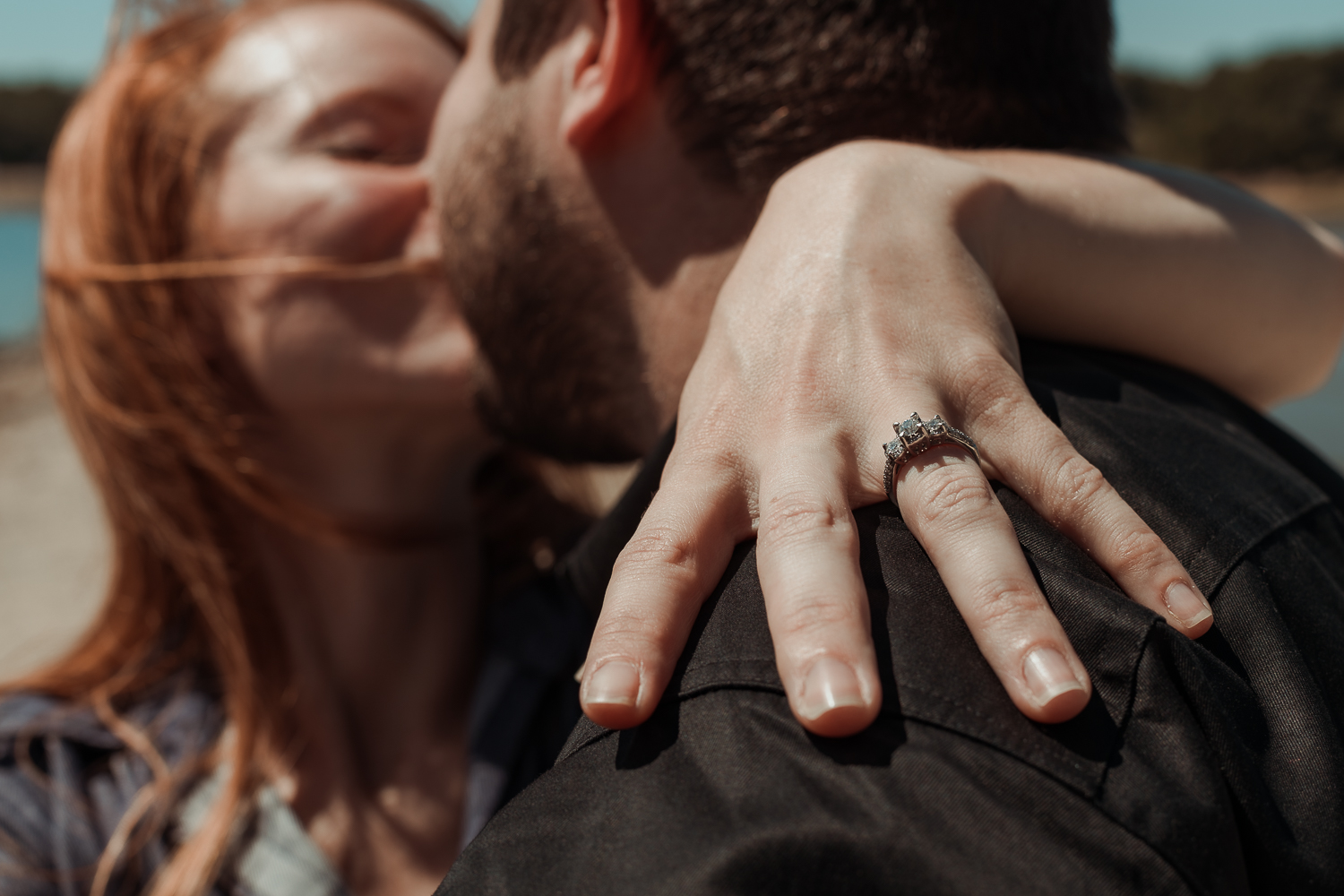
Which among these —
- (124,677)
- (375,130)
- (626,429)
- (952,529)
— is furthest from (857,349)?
(124,677)

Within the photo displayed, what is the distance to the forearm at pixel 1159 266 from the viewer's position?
1.18m

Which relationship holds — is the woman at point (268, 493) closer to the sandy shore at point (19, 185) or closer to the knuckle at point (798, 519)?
the knuckle at point (798, 519)

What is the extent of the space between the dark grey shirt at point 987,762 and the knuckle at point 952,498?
1.8 inches

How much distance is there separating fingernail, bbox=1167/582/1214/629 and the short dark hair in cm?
75

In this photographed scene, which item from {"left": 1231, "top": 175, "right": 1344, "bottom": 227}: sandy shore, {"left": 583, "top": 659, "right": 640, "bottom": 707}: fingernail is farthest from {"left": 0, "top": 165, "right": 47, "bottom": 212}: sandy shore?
{"left": 583, "top": 659, "right": 640, "bottom": 707}: fingernail

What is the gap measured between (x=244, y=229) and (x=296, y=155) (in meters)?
0.20

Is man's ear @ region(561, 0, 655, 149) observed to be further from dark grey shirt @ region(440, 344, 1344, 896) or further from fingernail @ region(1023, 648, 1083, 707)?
fingernail @ region(1023, 648, 1083, 707)

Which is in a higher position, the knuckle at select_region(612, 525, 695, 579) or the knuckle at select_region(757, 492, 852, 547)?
the knuckle at select_region(757, 492, 852, 547)

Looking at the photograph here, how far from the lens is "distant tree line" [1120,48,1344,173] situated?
33.6m

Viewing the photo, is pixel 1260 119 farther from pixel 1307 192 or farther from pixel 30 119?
pixel 30 119

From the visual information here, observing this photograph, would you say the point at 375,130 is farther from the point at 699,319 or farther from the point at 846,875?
the point at 846,875

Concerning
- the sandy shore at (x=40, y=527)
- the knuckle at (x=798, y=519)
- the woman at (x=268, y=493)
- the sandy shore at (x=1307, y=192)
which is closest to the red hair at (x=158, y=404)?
the woman at (x=268, y=493)

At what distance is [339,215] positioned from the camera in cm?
193

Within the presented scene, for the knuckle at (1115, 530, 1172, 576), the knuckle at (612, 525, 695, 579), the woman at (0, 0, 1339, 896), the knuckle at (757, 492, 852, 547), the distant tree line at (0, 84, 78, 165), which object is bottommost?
the distant tree line at (0, 84, 78, 165)
